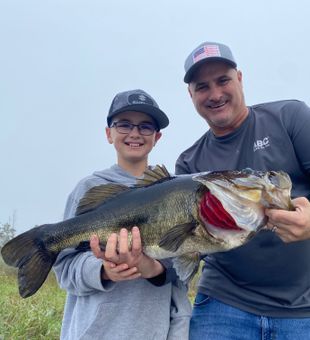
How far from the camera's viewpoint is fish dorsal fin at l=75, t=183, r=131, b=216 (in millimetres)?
3238

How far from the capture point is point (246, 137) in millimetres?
3750

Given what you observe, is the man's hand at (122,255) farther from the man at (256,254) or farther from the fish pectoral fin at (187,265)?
the man at (256,254)

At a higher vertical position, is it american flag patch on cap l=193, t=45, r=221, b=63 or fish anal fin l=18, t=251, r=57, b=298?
american flag patch on cap l=193, t=45, r=221, b=63

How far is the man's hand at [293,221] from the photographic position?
8.36 feet

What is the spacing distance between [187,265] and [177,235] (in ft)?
0.88

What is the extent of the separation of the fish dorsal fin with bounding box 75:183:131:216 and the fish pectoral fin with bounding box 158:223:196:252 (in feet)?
1.69

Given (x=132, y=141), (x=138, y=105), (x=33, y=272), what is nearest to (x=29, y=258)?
(x=33, y=272)

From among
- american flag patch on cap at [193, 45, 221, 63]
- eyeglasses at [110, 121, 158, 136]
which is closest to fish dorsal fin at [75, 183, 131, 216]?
eyeglasses at [110, 121, 158, 136]

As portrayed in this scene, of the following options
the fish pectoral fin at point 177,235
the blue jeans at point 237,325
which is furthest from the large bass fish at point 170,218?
the blue jeans at point 237,325

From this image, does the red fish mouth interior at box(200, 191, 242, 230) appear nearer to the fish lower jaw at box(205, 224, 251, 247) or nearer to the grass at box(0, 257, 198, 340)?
the fish lower jaw at box(205, 224, 251, 247)

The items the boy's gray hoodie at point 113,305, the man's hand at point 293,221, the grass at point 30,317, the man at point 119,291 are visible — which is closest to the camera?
the man's hand at point 293,221

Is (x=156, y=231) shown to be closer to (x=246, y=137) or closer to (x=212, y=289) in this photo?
(x=212, y=289)

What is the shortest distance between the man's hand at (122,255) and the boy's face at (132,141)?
2.74ft

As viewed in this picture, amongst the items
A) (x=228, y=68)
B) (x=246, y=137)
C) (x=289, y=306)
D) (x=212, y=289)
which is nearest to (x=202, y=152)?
(x=246, y=137)
